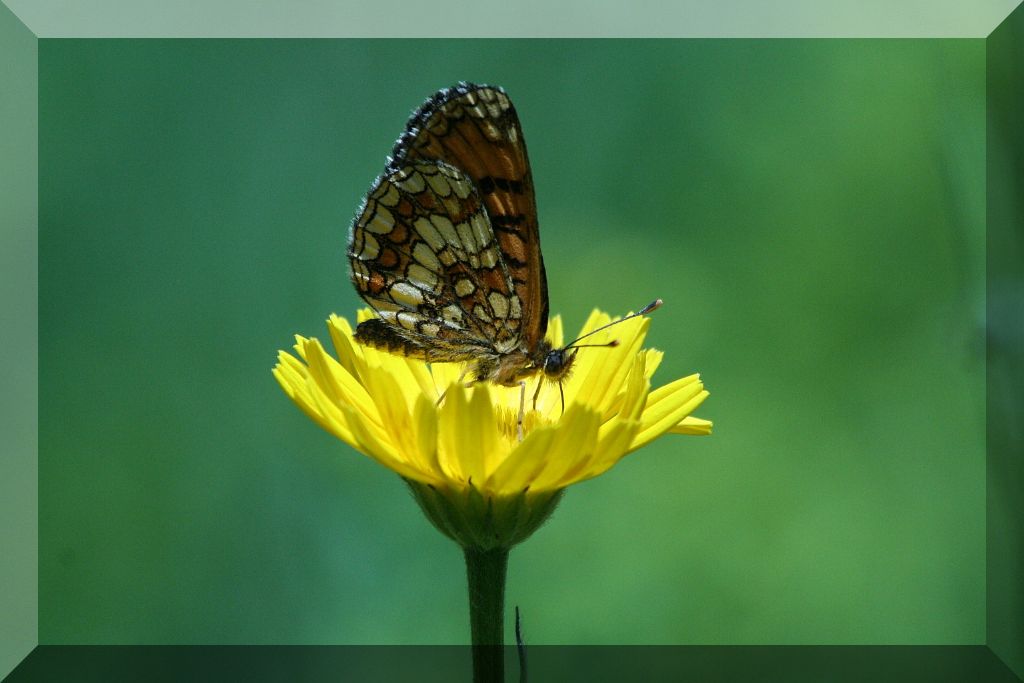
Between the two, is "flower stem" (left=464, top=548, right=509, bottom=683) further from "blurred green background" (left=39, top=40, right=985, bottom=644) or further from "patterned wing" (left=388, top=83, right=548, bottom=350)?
"blurred green background" (left=39, top=40, right=985, bottom=644)

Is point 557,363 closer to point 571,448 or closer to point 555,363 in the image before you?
point 555,363

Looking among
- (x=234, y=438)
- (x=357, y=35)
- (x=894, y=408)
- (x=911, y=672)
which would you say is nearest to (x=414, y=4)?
(x=357, y=35)

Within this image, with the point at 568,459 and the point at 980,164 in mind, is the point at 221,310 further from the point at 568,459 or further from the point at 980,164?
the point at 980,164

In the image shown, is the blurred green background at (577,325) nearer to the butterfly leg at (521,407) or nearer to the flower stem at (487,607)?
the butterfly leg at (521,407)

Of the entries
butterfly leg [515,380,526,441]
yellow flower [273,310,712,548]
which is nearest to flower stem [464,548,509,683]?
yellow flower [273,310,712,548]

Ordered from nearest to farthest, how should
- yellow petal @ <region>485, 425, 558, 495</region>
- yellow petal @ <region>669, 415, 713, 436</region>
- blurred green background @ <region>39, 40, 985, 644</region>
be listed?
yellow petal @ <region>485, 425, 558, 495</region> < yellow petal @ <region>669, 415, 713, 436</region> < blurred green background @ <region>39, 40, 985, 644</region>

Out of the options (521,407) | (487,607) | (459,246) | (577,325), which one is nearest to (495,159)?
(459,246)
